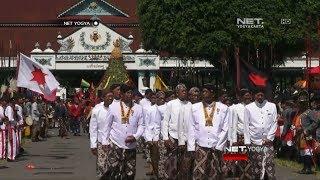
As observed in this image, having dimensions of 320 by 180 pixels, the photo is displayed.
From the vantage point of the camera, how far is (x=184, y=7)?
37188 mm

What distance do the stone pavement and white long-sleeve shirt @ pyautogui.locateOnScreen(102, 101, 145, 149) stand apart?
5.02 metres

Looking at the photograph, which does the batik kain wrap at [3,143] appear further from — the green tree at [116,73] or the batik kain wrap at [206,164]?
the batik kain wrap at [206,164]

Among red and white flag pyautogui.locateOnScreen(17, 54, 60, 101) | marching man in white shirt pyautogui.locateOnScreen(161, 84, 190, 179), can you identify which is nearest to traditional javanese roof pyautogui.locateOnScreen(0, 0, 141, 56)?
red and white flag pyautogui.locateOnScreen(17, 54, 60, 101)

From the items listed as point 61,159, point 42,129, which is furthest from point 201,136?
point 42,129

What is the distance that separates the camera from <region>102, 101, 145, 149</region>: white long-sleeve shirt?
13695 millimetres

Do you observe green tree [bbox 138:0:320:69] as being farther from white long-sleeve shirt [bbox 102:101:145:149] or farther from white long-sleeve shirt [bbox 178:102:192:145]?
white long-sleeve shirt [bbox 102:101:145:149]

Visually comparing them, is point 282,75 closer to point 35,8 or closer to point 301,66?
point 301,66

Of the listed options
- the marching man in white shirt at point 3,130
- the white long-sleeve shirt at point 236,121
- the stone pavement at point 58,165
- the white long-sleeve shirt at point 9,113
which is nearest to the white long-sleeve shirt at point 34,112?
the stone pavement at point 58,165

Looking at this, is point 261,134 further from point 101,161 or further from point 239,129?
point 101,161

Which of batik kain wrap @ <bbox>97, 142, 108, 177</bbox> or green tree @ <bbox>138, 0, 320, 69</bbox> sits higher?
green tree @ <bbox>138, 0, 320, 69</bbox>

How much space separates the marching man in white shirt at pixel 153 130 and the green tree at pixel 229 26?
1876 cm

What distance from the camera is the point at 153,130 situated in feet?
55.0

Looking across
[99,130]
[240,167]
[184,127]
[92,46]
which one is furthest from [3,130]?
[92,46]

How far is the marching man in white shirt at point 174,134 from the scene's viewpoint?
15.5 metres
